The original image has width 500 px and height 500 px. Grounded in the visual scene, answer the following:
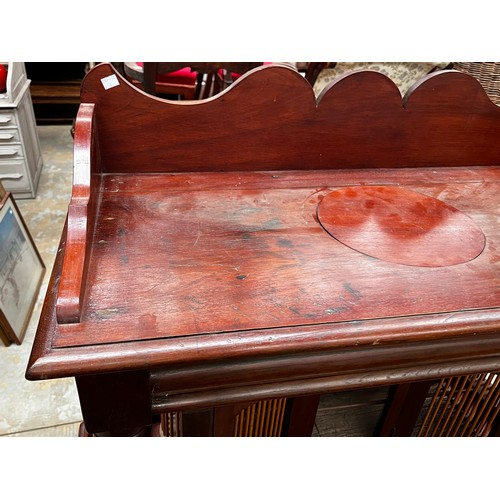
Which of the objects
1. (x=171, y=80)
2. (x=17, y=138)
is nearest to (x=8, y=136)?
(x=17, y=138)

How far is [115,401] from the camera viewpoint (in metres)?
0.69

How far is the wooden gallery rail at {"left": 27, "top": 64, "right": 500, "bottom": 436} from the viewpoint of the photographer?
653mm

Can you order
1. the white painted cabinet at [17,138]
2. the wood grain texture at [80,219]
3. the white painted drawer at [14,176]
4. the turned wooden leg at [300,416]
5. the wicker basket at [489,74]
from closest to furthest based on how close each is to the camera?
the wood grain texture at [80,219]
the turned wooden leg at [300,416]
the wicker basket at [489,74]
the white painted cabinet at [17,138]
the white painted drawer at [14,176]

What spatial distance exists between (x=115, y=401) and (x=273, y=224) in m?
0.43

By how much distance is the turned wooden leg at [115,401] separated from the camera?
2.15 feet

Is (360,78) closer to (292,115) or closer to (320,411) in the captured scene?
(292,115)

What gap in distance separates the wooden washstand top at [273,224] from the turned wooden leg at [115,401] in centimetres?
8

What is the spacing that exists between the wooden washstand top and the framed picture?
818 mm

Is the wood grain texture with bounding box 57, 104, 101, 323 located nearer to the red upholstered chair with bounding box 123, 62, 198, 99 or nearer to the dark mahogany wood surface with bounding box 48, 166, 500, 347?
the dark mahogany wood surface with bounding box 48, 166, 500, 347

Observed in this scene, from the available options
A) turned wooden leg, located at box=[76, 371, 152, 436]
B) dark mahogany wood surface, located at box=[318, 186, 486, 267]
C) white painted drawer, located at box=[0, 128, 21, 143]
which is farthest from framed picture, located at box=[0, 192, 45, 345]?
dark mahogany wood surface, located at box=[318, 186, 486, 267]

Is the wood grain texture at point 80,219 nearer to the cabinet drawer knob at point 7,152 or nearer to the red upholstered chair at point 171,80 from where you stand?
the red upholstered chair at point 171,80

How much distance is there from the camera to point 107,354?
59 centimetres

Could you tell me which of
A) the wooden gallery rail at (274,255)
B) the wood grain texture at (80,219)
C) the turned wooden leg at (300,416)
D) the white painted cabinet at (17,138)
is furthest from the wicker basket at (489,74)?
the white painted cabinet at (17,138)

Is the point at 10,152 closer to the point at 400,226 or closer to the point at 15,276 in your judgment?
the point at 15,276
